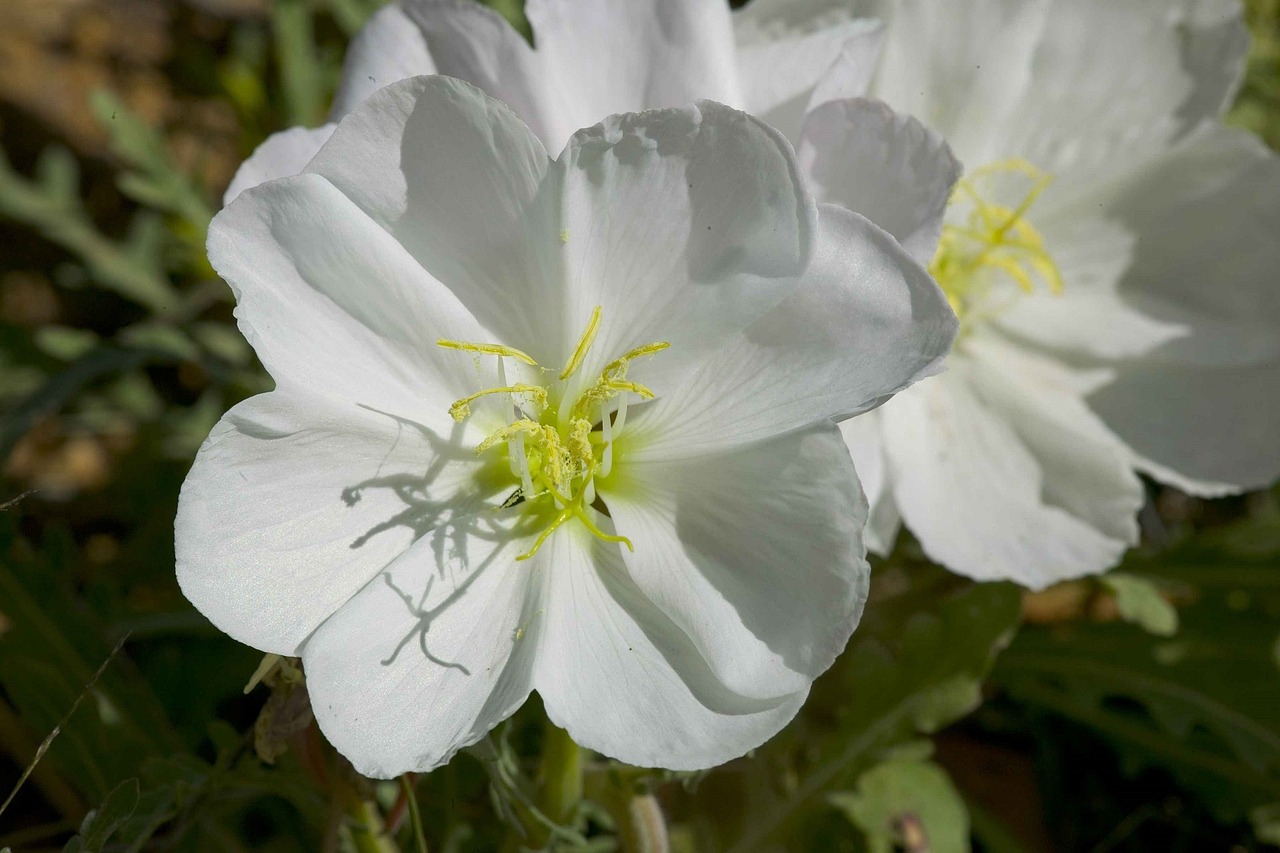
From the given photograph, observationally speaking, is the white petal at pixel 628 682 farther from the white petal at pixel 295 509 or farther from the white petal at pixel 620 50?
the white petal at pixel 620 50

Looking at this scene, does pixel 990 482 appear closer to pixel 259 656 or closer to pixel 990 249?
pixel 990 249

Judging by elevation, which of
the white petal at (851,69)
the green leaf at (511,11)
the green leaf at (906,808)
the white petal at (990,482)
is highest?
the white petal at (851,69)

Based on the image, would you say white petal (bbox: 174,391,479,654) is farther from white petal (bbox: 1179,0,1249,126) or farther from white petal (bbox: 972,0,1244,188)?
white petal (bbox: 1179,0,1249,126)

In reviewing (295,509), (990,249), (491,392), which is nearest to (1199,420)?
(990,249)

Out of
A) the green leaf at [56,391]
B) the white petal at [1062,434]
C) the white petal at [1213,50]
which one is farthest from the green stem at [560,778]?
the white petal at [1213,50]

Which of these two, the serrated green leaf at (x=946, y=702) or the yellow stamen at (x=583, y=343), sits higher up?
the yellow stamen at (x=583, y=343)

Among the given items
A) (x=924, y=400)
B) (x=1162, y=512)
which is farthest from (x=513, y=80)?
(x=1162, y=512)

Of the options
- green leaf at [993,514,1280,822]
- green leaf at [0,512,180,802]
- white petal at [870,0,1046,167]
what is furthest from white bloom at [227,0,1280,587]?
green leaf at [0,512,180,802]
